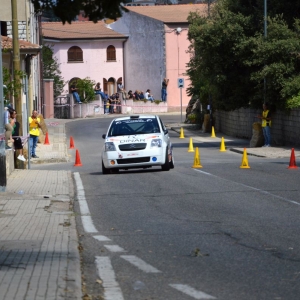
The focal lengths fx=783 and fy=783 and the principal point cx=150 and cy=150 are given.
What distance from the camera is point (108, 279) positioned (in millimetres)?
8008

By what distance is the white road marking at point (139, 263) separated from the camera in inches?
334

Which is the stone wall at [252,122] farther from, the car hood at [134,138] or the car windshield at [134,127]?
the car hood at [134,138]

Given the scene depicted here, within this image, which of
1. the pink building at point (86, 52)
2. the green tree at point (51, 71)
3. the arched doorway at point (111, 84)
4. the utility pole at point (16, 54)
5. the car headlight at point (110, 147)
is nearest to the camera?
the car headlight at point (110, 147)

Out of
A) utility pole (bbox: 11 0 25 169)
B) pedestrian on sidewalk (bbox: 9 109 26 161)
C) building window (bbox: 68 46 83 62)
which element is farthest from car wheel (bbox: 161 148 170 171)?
building window (bbox: 68 46 83 62)

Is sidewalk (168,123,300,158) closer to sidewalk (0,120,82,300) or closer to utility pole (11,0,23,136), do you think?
utility pole (11,0,23,136)

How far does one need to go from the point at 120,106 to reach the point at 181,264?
60.1 meters

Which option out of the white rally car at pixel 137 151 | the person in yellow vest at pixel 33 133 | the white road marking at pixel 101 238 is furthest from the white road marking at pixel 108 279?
the person in yellow vest at pixel 33 133

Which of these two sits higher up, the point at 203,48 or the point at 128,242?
the point at 203,48

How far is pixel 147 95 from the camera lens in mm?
71125

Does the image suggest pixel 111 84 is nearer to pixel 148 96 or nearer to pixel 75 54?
pixel 75 54

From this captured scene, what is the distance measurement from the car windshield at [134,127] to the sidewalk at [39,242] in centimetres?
323

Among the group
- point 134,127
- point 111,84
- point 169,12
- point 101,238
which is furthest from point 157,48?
point 101,238

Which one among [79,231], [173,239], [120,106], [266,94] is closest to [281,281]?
[173,239]

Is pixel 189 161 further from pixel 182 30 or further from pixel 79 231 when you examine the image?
pixel 182 30
